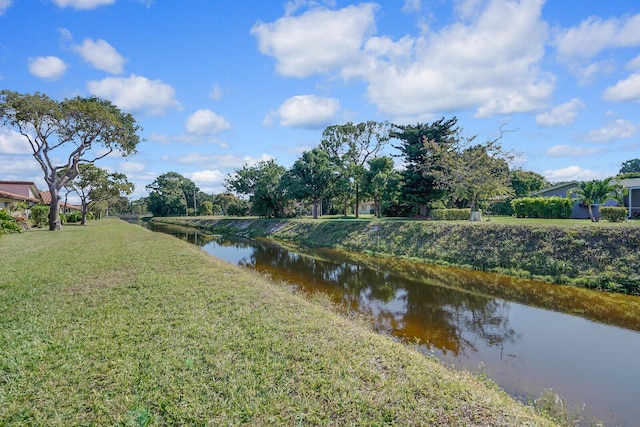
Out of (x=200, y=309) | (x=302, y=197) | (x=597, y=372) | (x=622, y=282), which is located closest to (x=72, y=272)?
(x=200, y=309)

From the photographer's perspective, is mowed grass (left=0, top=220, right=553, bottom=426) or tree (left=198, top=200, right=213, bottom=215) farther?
tree (left=198, top=200, right=213, bottom=215)


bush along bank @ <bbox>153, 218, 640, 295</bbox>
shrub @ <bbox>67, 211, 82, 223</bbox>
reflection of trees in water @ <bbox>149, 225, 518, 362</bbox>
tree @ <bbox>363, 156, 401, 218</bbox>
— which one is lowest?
reflection of trees in water @ <bbox>149, 225, 518, 362</bbox>

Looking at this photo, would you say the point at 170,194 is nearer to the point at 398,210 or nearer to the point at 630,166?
the point at 398,210

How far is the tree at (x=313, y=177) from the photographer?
32.4m

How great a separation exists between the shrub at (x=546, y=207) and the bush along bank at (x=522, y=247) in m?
9.50

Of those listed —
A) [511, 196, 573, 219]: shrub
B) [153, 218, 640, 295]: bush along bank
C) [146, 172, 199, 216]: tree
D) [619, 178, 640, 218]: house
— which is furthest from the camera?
[146, 172, 199, 216]: tree

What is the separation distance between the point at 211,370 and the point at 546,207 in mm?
25231

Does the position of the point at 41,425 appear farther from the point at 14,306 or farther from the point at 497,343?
the point at 497,343

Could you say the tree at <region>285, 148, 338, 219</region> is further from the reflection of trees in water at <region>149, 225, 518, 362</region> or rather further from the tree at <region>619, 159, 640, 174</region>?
the tree at <region>619, 159, 640, 174</region>

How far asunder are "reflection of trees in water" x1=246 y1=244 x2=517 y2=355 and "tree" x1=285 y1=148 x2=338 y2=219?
17424mm

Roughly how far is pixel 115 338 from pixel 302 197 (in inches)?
1153

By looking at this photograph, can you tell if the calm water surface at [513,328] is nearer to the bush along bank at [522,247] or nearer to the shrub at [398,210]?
the bush along bank at [522,247]

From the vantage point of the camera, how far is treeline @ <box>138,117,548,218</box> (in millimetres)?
20844

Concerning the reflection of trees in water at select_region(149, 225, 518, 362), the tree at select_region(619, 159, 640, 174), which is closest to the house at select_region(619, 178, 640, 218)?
the reflection of trees in water at select_region(149, 225, 518, 362)
